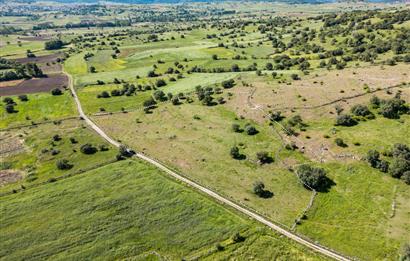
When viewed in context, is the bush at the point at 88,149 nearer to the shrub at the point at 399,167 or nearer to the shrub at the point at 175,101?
the shrub at the point at 175,101

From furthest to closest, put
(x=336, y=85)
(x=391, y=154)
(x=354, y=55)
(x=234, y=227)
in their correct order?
(x=354, y=55) < (x=336, y=85) < (x=391, y=154) < (x=234, y=227)

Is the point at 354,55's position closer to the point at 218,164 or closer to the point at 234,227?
the point at 218,164

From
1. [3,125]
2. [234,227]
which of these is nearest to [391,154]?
[234,227]

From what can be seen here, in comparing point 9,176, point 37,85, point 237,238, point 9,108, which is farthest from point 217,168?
point 37,85

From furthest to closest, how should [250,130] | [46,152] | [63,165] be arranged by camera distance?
[250,130] → [46,152] → [63,165]

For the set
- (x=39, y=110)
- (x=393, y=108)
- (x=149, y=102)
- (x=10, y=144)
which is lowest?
(x=10, y=144)

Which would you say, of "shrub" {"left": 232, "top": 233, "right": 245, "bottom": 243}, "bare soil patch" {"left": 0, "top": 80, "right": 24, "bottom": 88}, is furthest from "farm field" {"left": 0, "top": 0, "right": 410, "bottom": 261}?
"bare soil patch" {"left": 0, "top": 80, "right": 24, "bottom": 88}

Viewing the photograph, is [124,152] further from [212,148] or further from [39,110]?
[39,110]
